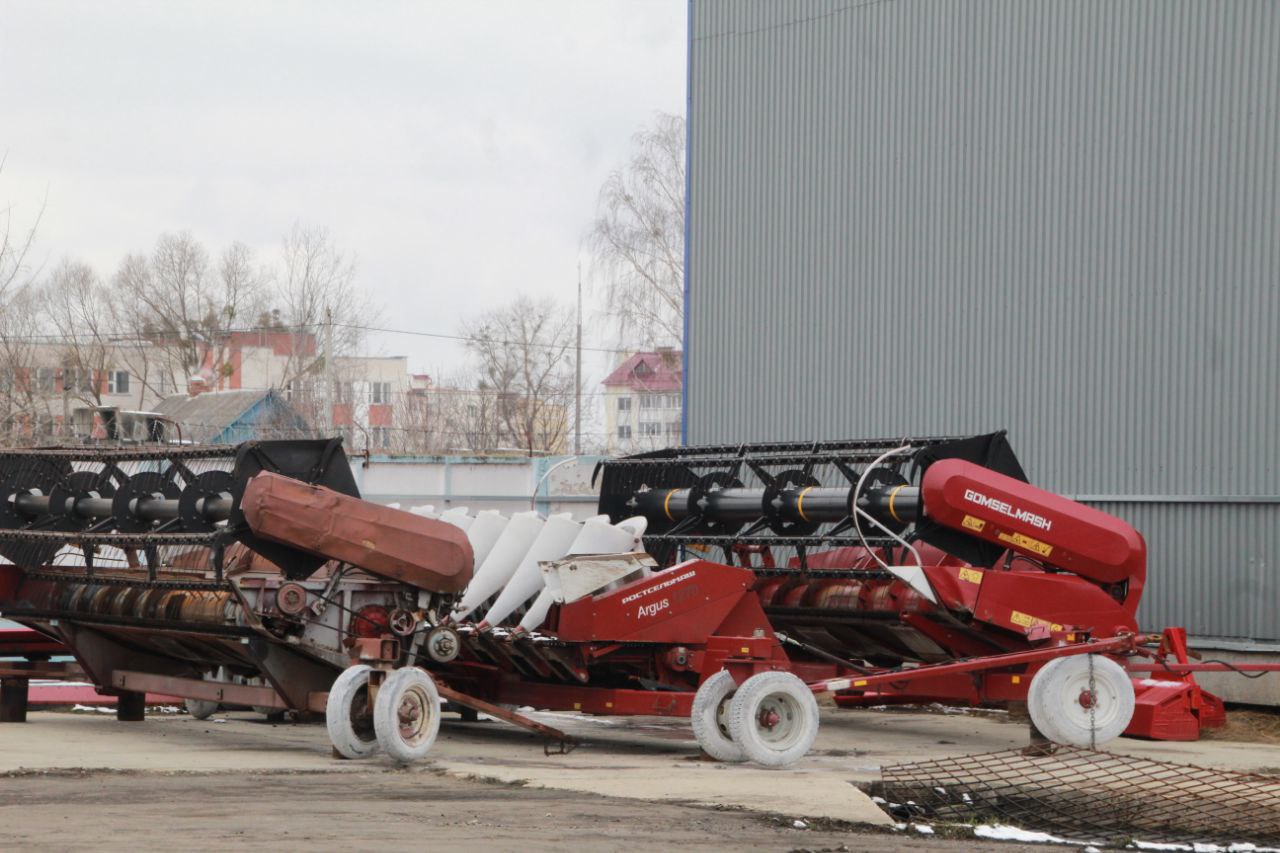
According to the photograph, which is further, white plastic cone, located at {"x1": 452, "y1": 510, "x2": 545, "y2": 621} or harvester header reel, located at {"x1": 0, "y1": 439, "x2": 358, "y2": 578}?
white plastic cone, located at {"x1": 452, "y1": 510, "x2": 545, "y2": 621}

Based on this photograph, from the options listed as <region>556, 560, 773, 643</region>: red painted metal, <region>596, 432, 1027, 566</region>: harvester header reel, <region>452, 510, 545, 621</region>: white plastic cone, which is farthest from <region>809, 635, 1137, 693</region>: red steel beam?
<region>452, 510, 545, 621</region>: white plastic cone

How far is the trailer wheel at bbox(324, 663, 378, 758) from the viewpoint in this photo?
40.4 feet

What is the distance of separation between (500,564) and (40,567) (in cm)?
432

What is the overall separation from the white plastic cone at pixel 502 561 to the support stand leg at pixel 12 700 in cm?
431

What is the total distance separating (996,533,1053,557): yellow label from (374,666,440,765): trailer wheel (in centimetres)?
475

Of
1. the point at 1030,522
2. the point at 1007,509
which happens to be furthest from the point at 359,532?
the point at 1030,522

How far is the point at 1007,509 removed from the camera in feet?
45.5

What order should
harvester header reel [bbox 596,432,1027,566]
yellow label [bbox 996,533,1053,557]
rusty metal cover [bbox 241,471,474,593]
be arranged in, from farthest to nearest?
harvester header reel [bbox 596,432,1027,566] < yellow label [bbox 996,533,1053,557] < rusty metal cover [bbox 241,471,474,593]

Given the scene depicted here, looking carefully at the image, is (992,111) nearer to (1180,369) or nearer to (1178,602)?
(1180,369)

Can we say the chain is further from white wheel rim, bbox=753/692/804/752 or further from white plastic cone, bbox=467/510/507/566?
white plastic cone, bbox=467/510/507/566

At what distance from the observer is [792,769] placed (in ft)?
42.0

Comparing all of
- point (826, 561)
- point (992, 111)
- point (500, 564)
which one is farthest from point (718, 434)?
→ point (500, 564)

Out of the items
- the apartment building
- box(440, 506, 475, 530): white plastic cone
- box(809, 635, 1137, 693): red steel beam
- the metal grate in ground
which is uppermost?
the apartment building

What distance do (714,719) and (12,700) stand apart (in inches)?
263
